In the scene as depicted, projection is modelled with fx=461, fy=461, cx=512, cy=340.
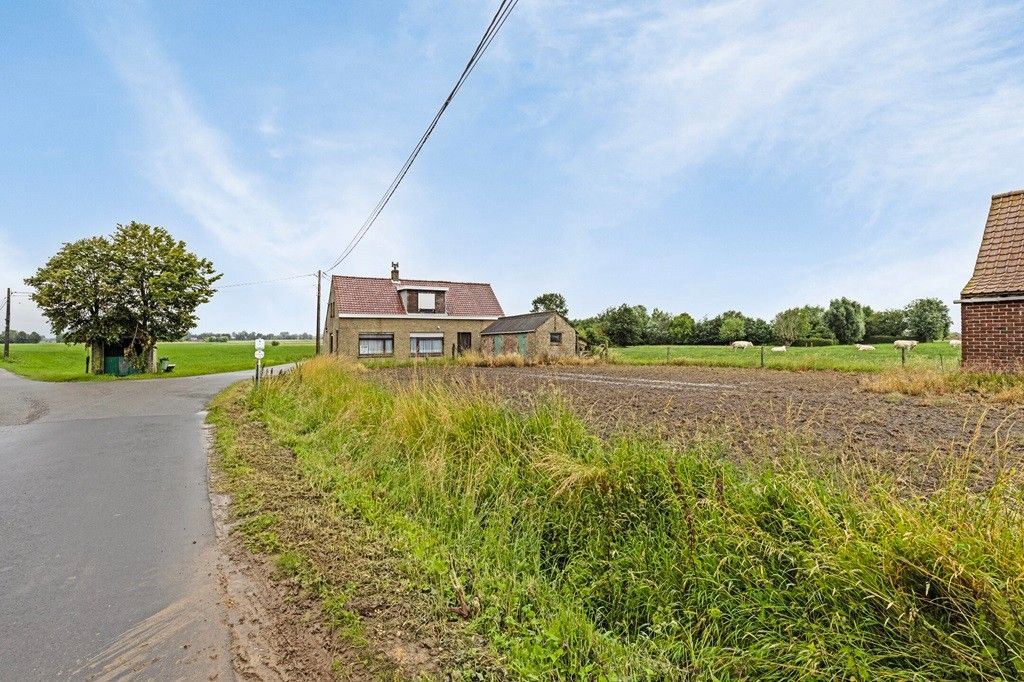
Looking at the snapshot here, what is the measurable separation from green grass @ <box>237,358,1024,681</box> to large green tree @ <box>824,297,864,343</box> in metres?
78.1

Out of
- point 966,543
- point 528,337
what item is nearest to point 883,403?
point 966,543

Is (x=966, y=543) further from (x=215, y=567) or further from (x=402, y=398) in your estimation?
(x=402, y=398)

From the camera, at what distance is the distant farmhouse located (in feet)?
103

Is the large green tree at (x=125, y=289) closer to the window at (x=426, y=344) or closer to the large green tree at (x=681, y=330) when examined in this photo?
the window at (x=426, y=344)

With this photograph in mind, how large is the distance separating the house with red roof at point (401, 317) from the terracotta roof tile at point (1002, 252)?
2813cm

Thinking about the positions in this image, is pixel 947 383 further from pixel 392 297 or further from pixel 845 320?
pixel 845 320

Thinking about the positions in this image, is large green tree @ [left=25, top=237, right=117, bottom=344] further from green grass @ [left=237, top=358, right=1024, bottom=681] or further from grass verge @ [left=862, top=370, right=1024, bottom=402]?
grass verge @ [left=862, top=370, right=1024, bottom=402]

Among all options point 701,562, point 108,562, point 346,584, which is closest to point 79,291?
point 108,562

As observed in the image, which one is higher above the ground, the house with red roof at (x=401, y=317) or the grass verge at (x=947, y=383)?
the house with red roof at (x=401, y=317)

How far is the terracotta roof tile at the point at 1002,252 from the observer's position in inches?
464

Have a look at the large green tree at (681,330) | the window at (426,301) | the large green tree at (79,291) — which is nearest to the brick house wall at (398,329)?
the window at (426,301)

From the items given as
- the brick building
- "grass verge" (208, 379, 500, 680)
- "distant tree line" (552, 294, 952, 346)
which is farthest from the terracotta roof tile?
"distant tree line" (552, 294, 952, 346)

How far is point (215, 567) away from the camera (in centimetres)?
361

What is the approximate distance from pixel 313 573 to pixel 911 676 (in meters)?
3.47
